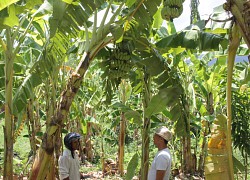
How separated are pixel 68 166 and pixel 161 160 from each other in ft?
2.53

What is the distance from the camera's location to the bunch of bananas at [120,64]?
9.55 feet

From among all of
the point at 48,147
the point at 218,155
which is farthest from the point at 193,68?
the point at 218,155

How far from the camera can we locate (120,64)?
2.93m

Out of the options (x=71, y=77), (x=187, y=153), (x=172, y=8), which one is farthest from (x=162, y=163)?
(x=187, y=153)

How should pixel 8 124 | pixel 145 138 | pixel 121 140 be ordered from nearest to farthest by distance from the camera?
pixel 8 124
pixel 145 138
pixel 121 140

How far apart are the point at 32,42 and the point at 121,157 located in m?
2.65

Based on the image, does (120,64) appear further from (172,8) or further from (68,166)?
(68,166)

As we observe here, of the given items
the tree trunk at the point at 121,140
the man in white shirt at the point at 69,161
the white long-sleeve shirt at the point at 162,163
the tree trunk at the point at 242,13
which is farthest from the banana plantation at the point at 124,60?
the tree trunk at the point at 121,140

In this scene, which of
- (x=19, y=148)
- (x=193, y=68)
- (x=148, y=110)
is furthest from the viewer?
(x=19, y=148)

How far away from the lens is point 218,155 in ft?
4.66

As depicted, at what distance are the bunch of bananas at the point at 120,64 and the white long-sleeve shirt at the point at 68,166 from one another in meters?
0.81

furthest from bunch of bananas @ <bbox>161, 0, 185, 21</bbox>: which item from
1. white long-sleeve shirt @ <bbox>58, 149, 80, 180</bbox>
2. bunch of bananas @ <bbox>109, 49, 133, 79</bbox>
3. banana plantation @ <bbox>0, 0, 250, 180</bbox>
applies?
white long-sleeve shirt @ <bbox>58, 149, 80, 180</bbox>

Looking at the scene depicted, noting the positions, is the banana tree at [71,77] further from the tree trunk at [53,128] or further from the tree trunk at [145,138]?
the tree trunk at [145,138]

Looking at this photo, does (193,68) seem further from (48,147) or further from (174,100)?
(48,147)
